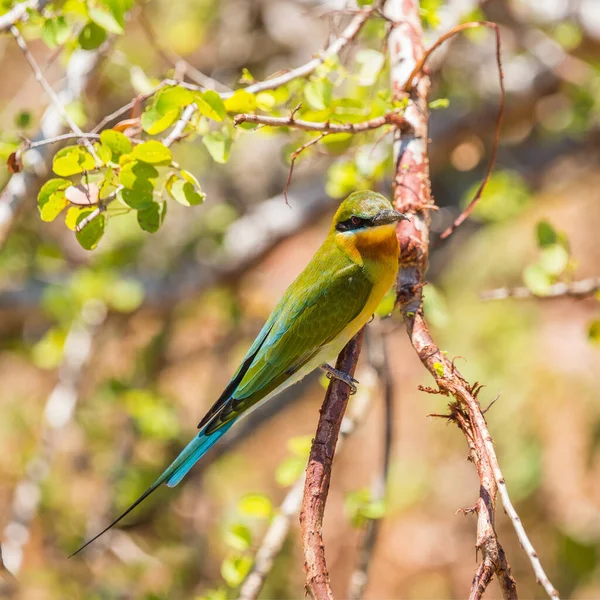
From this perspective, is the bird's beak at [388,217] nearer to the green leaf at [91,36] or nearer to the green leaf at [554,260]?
the green leaf at [554,260]

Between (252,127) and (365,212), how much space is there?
494 mm

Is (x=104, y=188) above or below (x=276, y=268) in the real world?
above

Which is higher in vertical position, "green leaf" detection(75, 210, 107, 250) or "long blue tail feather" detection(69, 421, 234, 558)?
"green leaf" detection(75, 210, 107, 250)

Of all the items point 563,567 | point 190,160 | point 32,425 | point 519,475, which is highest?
point 190,160

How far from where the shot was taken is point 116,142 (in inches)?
66.4

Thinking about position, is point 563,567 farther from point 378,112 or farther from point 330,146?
point 378,112

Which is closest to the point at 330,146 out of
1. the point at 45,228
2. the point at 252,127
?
the point at 252,127

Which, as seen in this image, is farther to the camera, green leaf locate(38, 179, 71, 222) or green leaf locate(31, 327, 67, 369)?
green leaf locate(31, 327, 67, 369)

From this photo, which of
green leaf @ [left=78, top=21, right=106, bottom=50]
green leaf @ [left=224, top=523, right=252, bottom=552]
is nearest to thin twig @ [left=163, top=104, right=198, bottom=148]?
green leaf @ [left=78, top=21, right=106, bottom=50]

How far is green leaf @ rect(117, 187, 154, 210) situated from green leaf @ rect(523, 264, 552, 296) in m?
1.15

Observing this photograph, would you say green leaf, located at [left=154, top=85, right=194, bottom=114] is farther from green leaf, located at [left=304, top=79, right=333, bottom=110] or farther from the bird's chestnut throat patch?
the bird's chestnut throat patch

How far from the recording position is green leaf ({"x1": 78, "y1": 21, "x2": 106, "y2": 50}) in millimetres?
2120

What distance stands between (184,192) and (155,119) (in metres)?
0.17

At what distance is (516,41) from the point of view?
12.7ft
